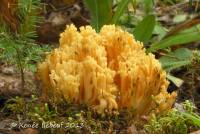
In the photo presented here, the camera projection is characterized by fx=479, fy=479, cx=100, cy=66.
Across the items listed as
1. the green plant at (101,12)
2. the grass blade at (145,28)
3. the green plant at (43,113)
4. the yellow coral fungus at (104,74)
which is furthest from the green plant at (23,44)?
the grass blade at (145,28)

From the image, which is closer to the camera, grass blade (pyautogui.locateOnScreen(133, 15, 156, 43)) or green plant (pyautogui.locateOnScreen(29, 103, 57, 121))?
green plant (pyautogui.locateOnScreen(29, 103, 57, 121))

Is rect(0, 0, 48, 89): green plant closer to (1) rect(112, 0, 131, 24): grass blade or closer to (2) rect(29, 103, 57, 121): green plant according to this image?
(2) rect(29, 103, 57, 121): green plant

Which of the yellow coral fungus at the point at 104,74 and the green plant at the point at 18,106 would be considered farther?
the green plant at the point at 18,106

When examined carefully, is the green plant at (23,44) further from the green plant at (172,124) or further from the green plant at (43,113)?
the green plant at (172,124)

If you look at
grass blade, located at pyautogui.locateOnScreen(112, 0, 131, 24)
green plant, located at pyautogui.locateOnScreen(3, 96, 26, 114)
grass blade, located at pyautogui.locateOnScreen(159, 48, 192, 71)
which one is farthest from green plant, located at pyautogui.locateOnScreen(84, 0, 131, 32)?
green plant, located at pyautogui.locateOnScreen(3, 96, 26, 114)

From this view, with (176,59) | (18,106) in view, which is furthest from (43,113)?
(176,59)

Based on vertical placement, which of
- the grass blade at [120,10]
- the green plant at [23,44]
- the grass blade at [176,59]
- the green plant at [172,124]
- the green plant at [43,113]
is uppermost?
the grass blade at [120,10]

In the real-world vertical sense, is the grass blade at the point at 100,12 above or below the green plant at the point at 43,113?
above

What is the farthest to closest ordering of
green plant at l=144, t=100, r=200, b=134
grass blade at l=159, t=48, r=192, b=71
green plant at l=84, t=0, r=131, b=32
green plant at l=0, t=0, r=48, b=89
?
green plant at l=84, t=0, r=131, b=32 < grass blade at l=159, t=48, r=192, b=71 < green plant at l=0, t=0, r=48, b=89 < green plant at l=144, t=100, r=200, b=134

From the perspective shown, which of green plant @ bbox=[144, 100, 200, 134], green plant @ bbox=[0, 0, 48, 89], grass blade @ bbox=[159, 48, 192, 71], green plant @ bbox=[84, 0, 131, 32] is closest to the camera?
green plant @ bbox=[144, 100, 200, 134]
